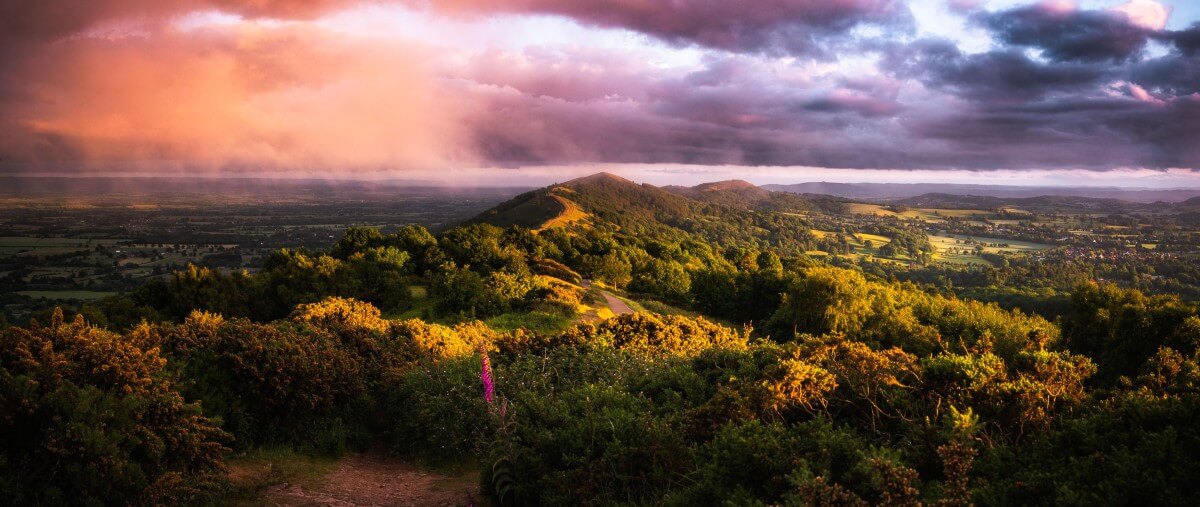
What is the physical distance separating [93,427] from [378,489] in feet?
14.0

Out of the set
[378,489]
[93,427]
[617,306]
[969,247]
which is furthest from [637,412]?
[969,247]

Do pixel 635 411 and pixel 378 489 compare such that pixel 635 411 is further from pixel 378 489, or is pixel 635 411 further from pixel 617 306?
pixel 617 306

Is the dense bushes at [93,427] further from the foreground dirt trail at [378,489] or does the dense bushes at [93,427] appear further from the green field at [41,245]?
the green field at [41,245]

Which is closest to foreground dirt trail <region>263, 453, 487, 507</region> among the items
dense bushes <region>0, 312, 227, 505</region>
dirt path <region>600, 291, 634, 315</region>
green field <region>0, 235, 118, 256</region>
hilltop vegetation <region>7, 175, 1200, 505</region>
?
hilltop vegetation <region>7, 175, 1200, 505</region>

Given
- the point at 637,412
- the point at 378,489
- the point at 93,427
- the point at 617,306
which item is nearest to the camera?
the point at 93,427

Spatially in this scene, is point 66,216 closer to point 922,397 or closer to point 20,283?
point 20,283

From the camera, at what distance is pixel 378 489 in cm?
981

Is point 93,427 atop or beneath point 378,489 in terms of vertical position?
atop

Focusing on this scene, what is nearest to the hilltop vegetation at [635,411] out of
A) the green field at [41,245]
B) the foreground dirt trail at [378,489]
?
the foreground dirt trail at [378,489]

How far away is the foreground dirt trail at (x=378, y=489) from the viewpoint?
28.7 ft

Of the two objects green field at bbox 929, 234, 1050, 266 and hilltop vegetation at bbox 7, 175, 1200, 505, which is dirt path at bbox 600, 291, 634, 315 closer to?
hilltop vegetation at bbox 7, 175, 1200, 505

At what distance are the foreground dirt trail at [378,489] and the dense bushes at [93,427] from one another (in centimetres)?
121

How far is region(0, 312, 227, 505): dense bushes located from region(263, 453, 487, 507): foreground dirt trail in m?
1.21

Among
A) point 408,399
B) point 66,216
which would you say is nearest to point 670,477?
point 408,399
